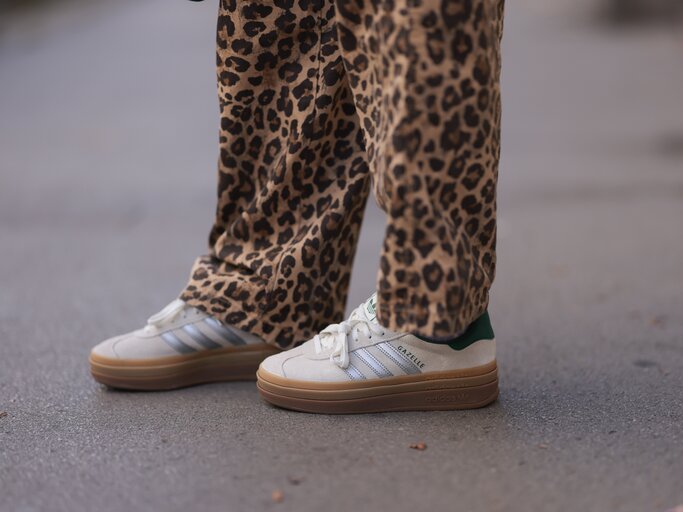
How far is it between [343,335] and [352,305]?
3.34 ft

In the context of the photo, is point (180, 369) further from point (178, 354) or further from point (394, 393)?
point (394, 393)

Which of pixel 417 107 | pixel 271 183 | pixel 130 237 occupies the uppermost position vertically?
pixel 417 107

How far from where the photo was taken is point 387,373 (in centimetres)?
194

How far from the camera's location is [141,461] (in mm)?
1758

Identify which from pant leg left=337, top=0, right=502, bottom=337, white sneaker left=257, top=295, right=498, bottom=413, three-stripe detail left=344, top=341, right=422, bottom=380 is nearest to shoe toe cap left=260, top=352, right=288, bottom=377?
white sneaker left=257, top=295, right=498, bottom=413

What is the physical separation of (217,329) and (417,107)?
0.77 meters

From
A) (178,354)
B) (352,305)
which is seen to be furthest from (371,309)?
(352,305)

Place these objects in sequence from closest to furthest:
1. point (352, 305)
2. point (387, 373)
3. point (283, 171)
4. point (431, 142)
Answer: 1. point (431, 142)
2. point (387, 373)
3. point (283, 171)
4. point (352, 305)

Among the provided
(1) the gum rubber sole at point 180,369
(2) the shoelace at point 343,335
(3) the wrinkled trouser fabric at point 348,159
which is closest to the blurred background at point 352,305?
(1) the gum rubber sole at point 180,369

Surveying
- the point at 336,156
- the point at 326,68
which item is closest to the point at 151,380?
the point at 336,156

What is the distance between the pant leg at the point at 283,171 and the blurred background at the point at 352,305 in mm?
222

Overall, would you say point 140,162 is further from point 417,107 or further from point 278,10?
point 417,107

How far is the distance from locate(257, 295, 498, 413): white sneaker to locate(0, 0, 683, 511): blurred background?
0.04 meters

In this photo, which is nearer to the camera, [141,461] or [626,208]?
[141,461]
